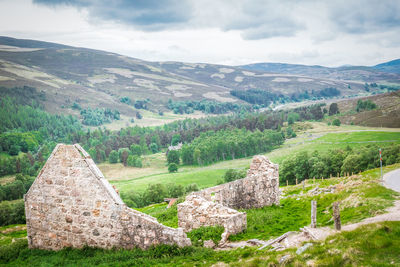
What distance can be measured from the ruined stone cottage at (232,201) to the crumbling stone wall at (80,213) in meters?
4.51

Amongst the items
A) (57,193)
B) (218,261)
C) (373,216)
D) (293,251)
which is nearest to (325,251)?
(293,251)

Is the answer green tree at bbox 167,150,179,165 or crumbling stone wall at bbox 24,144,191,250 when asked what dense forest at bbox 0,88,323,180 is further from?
crumbling stone wall at bbox 24,144,191,250

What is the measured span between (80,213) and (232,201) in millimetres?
13081

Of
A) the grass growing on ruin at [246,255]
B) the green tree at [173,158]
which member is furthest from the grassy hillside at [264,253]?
the green tree at [173,158]

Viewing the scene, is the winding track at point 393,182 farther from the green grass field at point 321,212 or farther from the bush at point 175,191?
the bush at point 175,191

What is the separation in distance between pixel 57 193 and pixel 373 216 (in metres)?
16.6

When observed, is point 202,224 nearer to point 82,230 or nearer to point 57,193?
point 82,230

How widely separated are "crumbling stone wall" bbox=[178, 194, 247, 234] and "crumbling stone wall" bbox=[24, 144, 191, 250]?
423cm

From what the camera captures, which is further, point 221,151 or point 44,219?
point 221,151

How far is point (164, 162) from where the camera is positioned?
148000 millimetres

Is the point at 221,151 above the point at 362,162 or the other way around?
the other way around

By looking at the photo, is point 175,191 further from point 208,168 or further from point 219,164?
point 219,164

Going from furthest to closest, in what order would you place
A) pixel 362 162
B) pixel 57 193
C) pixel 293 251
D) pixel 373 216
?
pixel 362 162 → pixel 373 216 → pixel 57 193 → pixel 293 251

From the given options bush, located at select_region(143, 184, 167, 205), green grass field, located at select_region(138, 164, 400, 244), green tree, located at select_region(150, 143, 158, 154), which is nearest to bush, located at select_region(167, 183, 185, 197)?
bush, located at select_region(143, 184, 167, 205)
